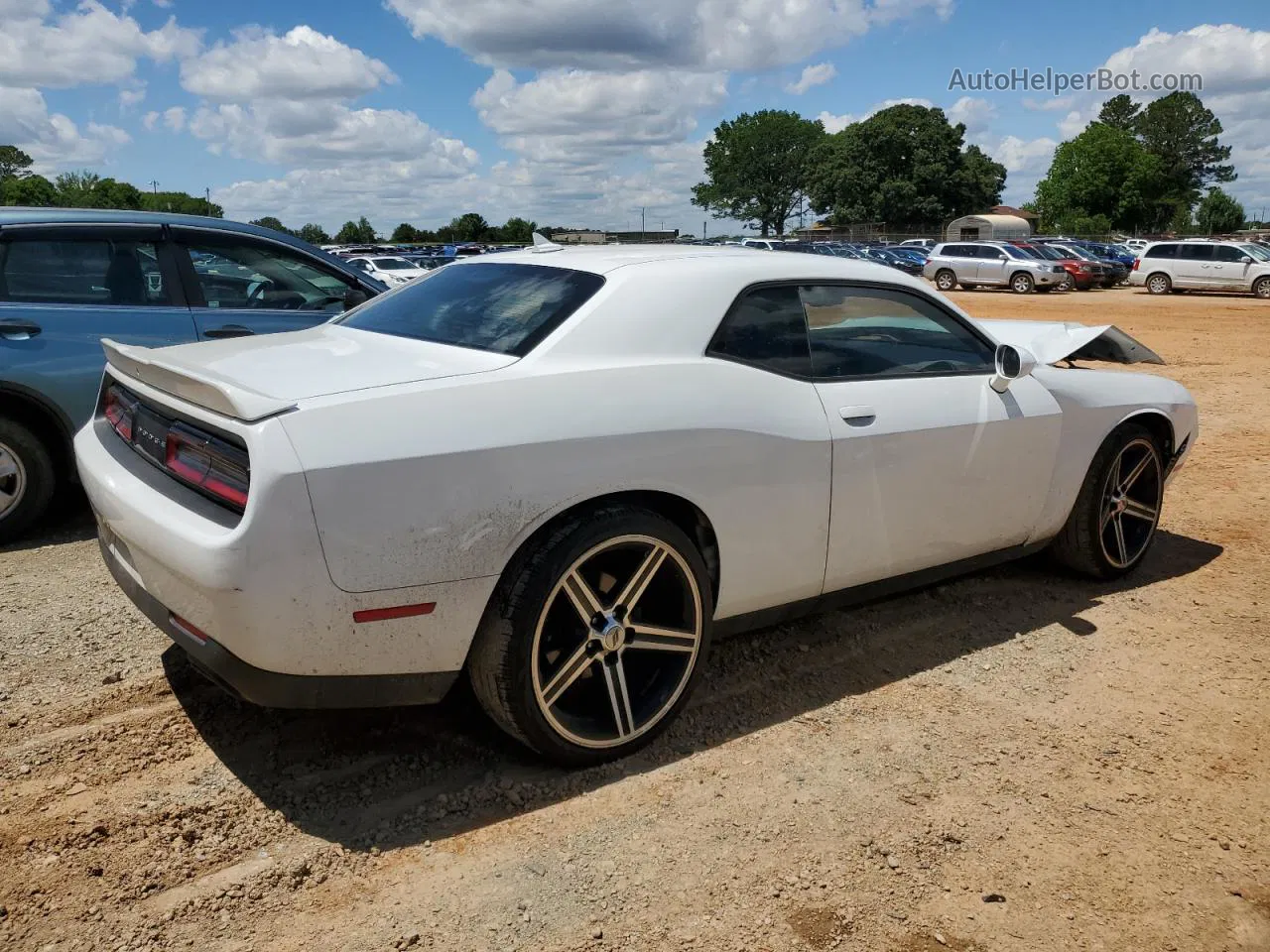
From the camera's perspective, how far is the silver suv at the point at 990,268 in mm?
32250

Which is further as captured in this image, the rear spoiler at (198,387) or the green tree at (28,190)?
the green tree at (28,190)

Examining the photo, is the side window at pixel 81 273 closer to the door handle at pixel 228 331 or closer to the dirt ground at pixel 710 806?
the door handle at pixel 228 331

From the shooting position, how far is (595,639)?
288 centimetres

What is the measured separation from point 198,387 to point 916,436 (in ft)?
7.85

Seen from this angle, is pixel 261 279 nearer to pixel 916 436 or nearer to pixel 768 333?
pixel 768 333

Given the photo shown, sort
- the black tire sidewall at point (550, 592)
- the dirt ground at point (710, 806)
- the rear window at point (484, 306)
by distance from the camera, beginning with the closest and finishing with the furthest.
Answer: the dirt ground at point (710, 806)
the black tire sidewall at point (550, 592)
the rear window at point (484, 306)

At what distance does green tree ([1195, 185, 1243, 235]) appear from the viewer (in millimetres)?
118919

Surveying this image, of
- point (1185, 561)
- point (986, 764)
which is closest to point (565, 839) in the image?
point (986, 764)

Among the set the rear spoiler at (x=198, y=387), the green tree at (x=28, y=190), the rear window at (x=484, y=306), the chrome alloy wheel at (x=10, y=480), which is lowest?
the chrome alloy wheel at (x=10, y=480)

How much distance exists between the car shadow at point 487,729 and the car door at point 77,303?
2.16 metres

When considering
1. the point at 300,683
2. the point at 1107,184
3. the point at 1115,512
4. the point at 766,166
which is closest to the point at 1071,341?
the point at 1115,512

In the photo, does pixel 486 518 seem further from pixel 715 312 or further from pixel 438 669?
pixel 715 312

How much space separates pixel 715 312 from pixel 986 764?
5.53 ft

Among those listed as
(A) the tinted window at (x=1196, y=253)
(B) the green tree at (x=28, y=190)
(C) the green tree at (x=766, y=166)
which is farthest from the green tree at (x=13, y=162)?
(A) the tinted window at (x=1196, y=253)
